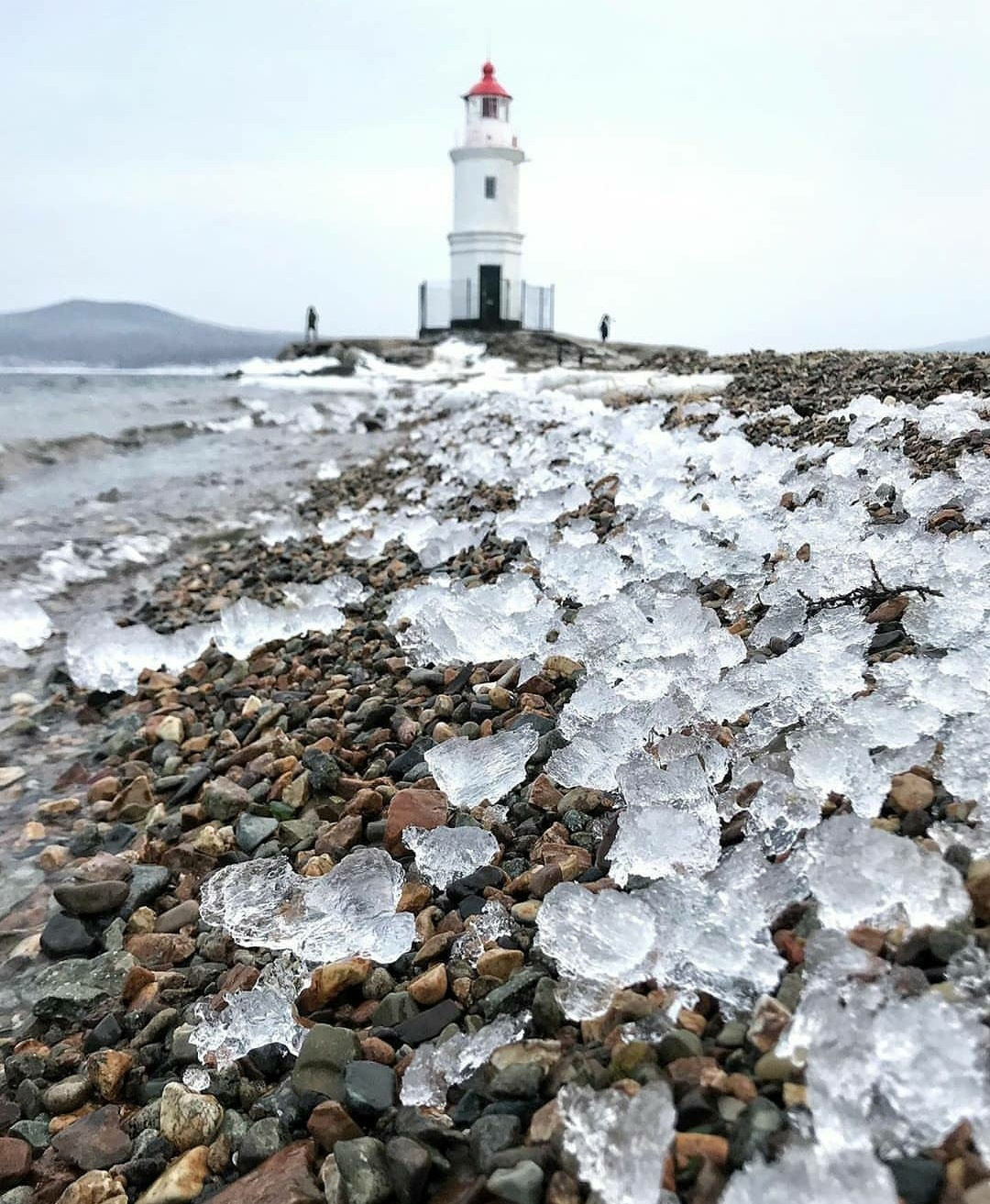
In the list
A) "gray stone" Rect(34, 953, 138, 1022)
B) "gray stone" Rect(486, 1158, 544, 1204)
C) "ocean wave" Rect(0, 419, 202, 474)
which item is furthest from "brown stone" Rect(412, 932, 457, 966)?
"ocean wave" Rect(0, 419, 202, 474)

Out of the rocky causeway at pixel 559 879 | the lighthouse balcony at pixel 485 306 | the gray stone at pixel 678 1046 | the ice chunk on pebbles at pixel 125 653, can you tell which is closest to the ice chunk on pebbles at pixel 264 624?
the rocky causeway at pixel 559 879

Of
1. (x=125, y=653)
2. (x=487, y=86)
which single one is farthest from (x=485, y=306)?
(x=125, y=653)

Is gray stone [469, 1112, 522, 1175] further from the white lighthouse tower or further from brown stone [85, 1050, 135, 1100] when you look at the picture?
the white lighthouse tower

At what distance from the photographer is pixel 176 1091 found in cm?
142

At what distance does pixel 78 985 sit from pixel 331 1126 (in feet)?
2.75

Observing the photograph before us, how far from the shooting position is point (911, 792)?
1.42 metres

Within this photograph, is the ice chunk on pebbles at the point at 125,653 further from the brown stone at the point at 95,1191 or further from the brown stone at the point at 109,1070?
the brown stone at the point at 95,1191

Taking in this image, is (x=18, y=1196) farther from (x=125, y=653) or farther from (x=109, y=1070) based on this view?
(x=125, y=653)

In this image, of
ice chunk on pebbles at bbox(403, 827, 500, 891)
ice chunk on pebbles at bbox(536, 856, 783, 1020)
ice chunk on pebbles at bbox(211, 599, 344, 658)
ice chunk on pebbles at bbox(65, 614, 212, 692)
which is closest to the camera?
ice chunk on pebbles at bbox(536, 856, 783, 1020)

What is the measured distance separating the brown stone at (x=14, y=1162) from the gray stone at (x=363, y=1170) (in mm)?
584

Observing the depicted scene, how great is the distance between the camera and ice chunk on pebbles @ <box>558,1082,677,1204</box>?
0.98 metres

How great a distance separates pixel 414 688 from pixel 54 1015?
3.85 ft

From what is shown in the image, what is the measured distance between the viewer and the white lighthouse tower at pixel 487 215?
113ft

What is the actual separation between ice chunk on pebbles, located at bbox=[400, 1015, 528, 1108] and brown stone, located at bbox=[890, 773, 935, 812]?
0.68m
